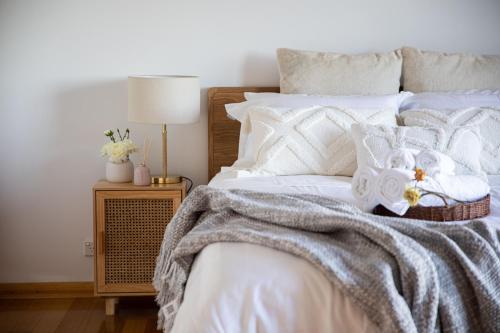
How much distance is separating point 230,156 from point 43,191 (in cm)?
100

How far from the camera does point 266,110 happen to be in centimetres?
317

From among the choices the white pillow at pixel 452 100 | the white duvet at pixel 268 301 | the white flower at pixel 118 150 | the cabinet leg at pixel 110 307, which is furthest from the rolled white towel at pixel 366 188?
the cabinet leg at pixel 110 307

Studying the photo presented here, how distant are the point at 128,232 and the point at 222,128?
2.35ft

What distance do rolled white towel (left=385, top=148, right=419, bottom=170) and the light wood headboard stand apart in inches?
56.0

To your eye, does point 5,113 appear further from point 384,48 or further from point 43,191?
point 384,48

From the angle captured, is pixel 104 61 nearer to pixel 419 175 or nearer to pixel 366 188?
pixel 366 188

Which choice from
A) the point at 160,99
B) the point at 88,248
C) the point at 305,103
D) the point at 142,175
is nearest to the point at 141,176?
the point at 142,175

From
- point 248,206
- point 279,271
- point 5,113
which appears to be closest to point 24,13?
point 5,113

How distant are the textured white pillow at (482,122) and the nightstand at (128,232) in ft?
3.89

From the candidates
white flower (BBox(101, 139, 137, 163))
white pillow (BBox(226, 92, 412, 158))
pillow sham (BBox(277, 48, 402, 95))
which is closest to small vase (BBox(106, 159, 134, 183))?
white flower (BBox(101, 139, 137, 163))

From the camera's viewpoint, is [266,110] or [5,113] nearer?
[266,110]

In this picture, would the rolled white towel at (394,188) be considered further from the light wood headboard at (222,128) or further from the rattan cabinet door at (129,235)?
the light wood headboard at (222,128)

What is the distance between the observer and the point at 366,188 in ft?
7.45

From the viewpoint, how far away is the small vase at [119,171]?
3.50 m
